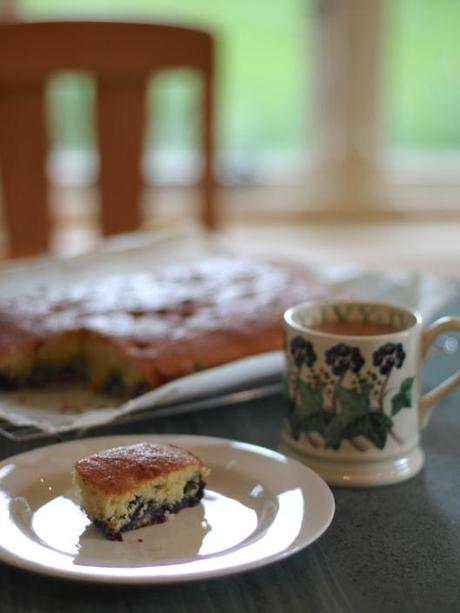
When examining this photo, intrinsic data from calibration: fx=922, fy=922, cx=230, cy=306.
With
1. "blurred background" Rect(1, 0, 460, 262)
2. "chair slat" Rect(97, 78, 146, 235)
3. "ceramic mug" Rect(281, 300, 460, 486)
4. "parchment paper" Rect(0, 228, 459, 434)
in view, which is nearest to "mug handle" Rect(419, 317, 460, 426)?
"ceramic mug" Rect(281, 300, 460, 486)

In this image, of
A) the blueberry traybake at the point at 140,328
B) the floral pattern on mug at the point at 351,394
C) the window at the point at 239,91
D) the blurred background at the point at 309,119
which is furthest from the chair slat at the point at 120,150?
the floral pattern on mug at the point at 351,394

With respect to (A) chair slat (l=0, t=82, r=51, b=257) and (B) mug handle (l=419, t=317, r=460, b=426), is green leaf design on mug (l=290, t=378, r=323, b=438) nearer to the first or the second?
(B) mug handle (l=419, t=317, r=460, b=426)

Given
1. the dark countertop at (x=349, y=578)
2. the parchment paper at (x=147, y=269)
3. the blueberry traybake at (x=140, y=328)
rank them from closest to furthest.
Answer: the dark countertop at (x=349, y=578), the parchment paper at (x=147, y=269), the blueberry traybake at (x=140, y=328)

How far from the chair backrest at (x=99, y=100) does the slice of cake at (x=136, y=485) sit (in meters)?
1.21

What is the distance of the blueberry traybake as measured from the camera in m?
1.20

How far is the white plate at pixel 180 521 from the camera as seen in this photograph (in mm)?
697

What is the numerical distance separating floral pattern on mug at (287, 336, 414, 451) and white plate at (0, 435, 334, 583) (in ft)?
0.22

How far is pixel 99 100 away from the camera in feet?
6.23

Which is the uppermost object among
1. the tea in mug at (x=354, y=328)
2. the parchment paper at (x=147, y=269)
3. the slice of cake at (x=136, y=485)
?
the tea in mug at (x=354, y=328)

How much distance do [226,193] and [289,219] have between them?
23cm

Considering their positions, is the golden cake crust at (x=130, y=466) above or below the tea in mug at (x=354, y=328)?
below

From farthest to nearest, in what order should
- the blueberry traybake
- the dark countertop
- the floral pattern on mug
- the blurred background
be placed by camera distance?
the blurred background → the blueberry traybake → the floral pattern on mug → the dark countertop

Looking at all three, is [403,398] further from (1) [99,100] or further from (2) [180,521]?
(1) [99,100]

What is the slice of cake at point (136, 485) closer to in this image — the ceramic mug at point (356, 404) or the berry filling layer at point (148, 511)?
the berry filling layer at point (148, 511)
